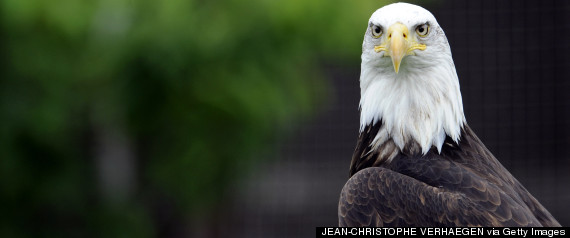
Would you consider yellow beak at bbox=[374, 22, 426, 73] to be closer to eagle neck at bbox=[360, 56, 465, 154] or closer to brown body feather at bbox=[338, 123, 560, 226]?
eagle neck at bbox=[360, 56, 465, 154]

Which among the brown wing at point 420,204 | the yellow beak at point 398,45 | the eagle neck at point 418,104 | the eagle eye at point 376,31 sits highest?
the eagle eye at point 376,31

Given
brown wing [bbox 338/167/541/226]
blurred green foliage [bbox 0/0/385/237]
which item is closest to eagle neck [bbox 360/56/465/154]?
brown wing [bbox 338/167/541/226]

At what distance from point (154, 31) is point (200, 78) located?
1.48 feet

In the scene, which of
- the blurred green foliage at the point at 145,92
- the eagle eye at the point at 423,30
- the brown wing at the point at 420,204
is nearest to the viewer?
the brown wing at the point at 420,204

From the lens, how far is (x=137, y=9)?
141 inches

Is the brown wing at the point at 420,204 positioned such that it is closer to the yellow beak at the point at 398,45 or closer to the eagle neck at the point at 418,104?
the eagle neck at the point at 418,104

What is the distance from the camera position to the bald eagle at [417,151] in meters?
2.47

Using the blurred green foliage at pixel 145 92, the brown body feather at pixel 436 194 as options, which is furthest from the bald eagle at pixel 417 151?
the blurred green foliage at pixel 145 92

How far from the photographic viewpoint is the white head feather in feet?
8.88

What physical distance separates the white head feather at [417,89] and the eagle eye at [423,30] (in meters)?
0.01

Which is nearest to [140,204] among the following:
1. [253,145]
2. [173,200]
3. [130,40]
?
[173,200]

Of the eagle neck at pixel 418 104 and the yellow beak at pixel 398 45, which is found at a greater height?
the yellow beak at pixel 398 45

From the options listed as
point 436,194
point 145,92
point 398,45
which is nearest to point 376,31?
point 398,45

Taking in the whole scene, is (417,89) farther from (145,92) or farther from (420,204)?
(145,92)
